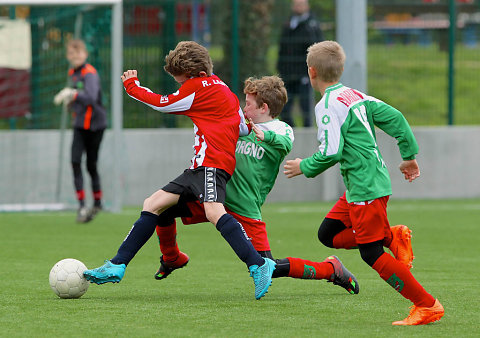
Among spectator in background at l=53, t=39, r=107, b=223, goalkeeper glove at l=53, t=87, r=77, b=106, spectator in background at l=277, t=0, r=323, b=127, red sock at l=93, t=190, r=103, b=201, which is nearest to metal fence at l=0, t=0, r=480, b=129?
spectator in background at l=277, t=0, r=323, b=127

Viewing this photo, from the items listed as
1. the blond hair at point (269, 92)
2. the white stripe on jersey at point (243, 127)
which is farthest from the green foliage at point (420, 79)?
the white stripe on jersey at point (243, 127)

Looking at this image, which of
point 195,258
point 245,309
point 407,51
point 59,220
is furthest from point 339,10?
point 245,309

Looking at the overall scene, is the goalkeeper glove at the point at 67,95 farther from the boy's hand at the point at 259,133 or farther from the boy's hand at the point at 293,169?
the boy's hand at the point at 293,169

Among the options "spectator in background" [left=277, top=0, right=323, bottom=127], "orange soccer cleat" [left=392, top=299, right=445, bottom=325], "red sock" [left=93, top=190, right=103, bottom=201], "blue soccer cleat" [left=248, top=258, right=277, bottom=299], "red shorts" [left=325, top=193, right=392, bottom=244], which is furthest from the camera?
"spectator in background" [left=277, top=0, right=323, bottom=127]

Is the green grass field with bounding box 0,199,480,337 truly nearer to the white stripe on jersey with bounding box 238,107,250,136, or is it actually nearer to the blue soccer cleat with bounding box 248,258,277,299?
the blue soccer cleat with bounding box 248,258,277,299

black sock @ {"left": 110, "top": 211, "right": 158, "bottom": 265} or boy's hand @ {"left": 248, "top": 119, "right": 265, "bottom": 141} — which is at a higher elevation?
boy's hand @ {"left": 248, "top": 119, "right": 265, "bottom": 141}

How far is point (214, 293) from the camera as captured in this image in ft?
21.0

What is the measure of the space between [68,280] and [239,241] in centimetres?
107

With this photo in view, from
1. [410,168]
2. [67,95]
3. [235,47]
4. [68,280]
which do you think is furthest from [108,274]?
[235,47]

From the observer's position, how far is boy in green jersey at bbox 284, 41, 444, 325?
5.34m

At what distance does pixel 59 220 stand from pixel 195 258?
11.4 ft

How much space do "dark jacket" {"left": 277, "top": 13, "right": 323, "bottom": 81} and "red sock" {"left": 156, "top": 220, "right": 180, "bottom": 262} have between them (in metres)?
7.24

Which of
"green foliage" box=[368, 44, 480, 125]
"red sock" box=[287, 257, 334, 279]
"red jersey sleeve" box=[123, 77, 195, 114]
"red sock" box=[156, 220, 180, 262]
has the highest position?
"green foliage" box=[368, 44, 480, 125]

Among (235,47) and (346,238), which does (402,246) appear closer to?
(346,238)
